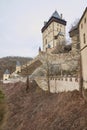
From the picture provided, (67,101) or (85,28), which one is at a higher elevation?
(85,28)

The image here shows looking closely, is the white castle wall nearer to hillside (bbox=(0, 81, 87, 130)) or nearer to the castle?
the castle

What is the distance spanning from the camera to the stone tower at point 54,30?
2087 inches

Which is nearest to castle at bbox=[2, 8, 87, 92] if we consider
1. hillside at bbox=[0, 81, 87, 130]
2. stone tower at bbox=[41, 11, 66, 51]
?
stone tower at bbox=[41, 11, 66, 51]

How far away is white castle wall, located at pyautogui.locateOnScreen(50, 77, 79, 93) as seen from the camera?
746 inches

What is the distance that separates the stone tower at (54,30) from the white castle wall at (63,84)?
93.2 feet

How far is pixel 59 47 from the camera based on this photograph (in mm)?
43312

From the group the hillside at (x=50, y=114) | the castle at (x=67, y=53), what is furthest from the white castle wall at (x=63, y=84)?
the hillside at (x=50, y=114)

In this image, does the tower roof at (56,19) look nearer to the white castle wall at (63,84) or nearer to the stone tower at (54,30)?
the stone tower at (54,30)

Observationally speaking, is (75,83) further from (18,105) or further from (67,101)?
(18,105)

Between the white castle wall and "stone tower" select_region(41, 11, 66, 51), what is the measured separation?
2841 centimetres

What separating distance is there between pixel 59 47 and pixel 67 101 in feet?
89.4

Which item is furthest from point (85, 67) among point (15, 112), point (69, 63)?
point (69, 63)

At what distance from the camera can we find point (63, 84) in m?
22.0

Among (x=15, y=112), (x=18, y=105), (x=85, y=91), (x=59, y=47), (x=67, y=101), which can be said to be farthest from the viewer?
(x=59, y=47)
